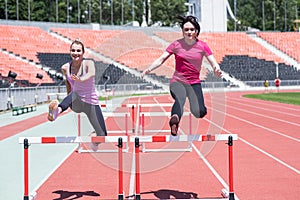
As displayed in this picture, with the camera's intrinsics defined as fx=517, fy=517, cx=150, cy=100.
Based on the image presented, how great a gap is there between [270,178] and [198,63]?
8.40ft

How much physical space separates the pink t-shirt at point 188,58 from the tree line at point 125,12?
58.5 metres

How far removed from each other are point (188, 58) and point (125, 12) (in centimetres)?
7256

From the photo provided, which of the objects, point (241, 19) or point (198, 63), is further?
point (241, 19)

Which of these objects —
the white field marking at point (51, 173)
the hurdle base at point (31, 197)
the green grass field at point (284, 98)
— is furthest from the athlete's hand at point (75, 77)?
the green grass field at point (284, 98)

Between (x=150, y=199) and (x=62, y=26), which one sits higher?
(x=62, y=26)

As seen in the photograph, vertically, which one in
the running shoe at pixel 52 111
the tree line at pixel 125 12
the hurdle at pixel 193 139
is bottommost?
the hurdle at pixel 193 139

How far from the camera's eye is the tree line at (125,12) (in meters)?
70.2

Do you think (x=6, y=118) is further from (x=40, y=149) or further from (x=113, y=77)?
(x=113, y=77)

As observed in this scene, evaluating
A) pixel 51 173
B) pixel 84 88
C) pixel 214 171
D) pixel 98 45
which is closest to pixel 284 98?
pixel 98 45

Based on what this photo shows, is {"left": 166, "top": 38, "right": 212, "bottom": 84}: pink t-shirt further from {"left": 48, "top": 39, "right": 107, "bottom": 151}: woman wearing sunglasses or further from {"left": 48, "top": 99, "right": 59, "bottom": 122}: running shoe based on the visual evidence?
{"left": 48, "top": 99, "right": 59, "bottom": 122}: running shoe

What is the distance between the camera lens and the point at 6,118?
806 inches

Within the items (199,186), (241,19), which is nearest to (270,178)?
(199,186)

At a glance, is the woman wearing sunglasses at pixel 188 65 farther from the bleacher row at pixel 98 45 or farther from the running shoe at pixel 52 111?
the bleacher row at pixel 98 45

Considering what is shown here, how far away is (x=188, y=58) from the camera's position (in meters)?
6.30
